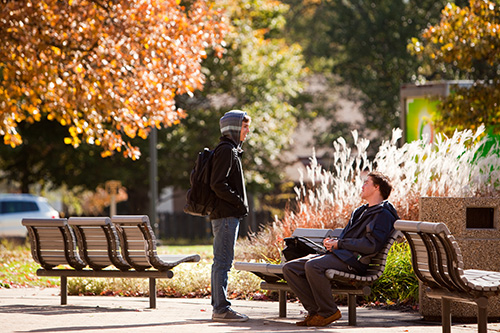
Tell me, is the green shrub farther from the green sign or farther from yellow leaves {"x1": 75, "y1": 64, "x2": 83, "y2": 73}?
the green sign

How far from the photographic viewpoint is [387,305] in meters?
10.1

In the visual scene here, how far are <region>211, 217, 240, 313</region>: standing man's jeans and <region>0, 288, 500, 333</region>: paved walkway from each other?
0.23 m

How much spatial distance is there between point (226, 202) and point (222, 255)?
497 mm

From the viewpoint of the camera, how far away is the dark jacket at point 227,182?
27.6 ft

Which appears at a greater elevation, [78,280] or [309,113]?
[309,113]

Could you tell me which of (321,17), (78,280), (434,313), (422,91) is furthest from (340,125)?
(434,313)

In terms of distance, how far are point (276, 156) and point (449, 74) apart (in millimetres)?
6833

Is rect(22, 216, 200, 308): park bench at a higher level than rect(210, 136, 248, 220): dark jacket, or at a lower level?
lower

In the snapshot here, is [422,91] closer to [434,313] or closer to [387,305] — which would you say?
[387,305]

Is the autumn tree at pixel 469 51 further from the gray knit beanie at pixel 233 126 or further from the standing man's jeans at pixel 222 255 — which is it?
the standing man's jeans at pixel 222 255

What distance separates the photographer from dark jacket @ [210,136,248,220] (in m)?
8.42

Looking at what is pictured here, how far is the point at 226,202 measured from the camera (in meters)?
8.57

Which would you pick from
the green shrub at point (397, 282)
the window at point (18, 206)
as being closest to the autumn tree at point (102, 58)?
the green shrub at point (397, 282)

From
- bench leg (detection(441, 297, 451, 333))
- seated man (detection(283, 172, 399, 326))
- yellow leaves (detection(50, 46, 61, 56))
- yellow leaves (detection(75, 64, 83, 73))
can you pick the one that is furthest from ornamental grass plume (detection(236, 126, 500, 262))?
yellow leaves (detection(50, 46, 61, 56))
